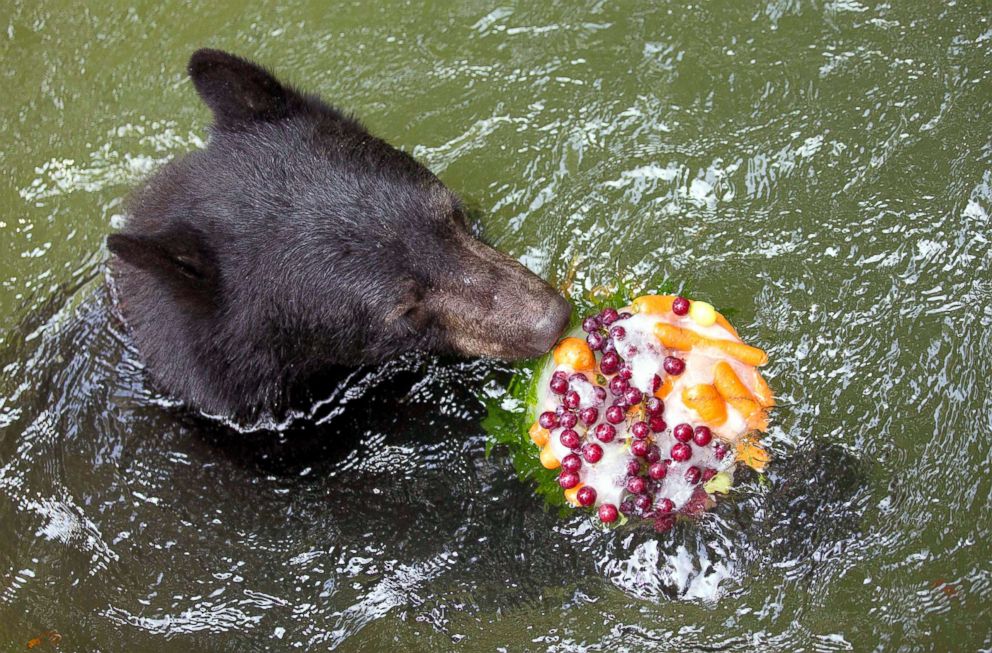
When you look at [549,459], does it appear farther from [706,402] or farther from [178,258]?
[178,258]

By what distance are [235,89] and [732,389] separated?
246cm

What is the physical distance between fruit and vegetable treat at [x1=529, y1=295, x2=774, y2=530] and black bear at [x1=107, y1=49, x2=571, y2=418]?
255 mm

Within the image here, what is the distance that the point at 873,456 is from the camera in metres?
4.21

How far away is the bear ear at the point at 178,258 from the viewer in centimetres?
335

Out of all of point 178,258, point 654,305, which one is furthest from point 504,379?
point 178,258

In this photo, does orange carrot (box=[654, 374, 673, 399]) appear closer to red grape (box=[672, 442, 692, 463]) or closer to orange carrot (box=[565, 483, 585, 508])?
red grape (box=[672, 442, 692, 463])

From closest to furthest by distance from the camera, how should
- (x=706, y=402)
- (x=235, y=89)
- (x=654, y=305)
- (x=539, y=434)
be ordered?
(x=706, y=402) → (x=654, y=305) → (x=539, y=434) → (x=235, y=89)

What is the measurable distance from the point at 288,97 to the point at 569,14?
268 cm

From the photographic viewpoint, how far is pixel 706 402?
3.40 m

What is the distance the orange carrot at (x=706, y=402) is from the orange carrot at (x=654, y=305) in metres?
0.35

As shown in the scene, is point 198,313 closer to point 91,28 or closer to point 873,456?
point 873,456

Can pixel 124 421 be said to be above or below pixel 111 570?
above

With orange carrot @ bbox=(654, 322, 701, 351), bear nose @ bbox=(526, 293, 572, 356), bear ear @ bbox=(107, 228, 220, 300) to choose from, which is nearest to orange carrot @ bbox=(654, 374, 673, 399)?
orange carrot @ bbox=(654, 322, 701, 351)

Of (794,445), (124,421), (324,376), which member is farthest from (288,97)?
(794,445)
